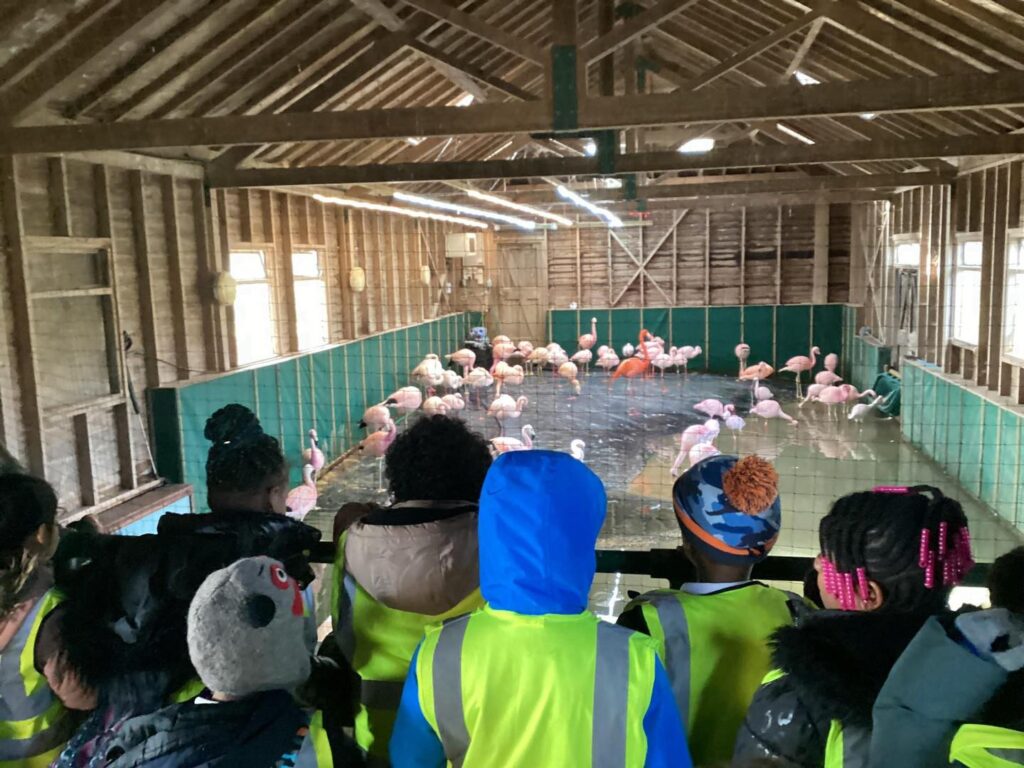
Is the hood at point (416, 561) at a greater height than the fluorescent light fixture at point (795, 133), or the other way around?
the fluorescent light fixture at point (795, 133)

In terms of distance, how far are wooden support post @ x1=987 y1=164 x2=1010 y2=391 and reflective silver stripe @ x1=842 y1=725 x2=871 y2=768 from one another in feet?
25.5

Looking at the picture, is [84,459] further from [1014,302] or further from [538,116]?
[1014,302]

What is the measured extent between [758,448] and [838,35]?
451cm

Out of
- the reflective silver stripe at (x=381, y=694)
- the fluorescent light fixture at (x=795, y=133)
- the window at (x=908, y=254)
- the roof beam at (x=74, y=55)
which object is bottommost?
the reflective silver stripe at (x=381, y=694)

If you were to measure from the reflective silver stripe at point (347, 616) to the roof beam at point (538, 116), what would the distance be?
130 inches

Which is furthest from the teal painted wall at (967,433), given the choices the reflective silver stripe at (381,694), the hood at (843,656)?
the reflective silver stripe at (381,694)

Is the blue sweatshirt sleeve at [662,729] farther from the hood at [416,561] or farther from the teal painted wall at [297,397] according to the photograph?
the teal painted wall at [297,397]

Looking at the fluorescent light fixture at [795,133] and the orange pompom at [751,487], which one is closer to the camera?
the orange pompom at [751,487]

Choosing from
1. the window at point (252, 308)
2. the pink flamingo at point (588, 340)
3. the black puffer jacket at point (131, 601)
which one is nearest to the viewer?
the black puffer jacket at point (131, 601)

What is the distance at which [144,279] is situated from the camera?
21.7ft

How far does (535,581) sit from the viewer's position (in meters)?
1.28

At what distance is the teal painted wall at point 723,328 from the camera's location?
50.7 ft

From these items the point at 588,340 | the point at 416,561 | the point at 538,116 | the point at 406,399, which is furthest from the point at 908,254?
the point at 416,561

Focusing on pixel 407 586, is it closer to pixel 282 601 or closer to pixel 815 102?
pixel 282 601
